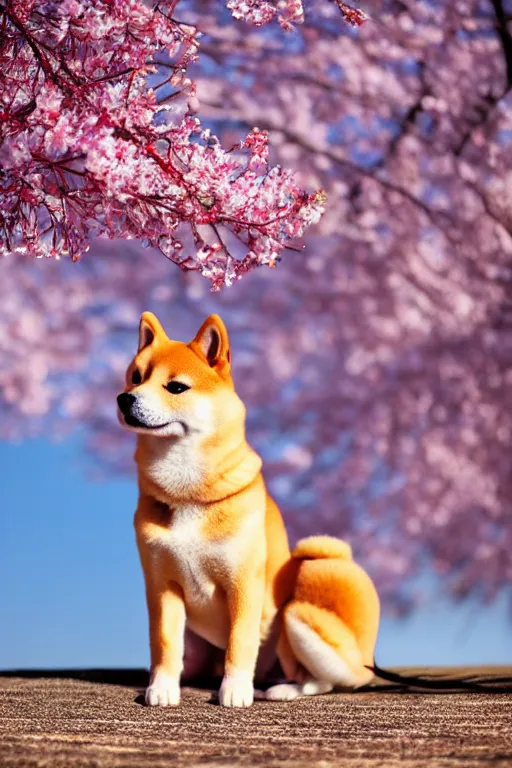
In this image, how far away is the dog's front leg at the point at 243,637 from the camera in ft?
7.49

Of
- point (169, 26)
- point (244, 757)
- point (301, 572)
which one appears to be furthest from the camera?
point (301, 572)

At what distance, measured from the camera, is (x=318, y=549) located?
2.62m

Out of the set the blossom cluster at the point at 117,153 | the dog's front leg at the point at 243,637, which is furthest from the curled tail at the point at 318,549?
the blossom cluster at the point at 117,153

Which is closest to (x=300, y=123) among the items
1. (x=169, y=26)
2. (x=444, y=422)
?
(x=444, y=422)

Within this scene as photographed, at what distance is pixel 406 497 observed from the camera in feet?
16.4

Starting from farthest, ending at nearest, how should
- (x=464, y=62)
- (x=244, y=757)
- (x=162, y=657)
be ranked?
1. (x=464, y=62)
2. (x=162, y=657)
3. (x=244, y=757)


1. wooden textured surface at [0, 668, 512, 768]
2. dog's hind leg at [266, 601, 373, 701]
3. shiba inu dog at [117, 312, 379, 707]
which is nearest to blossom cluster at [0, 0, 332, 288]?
shiba inu dog at [117, 312, 379, 707]

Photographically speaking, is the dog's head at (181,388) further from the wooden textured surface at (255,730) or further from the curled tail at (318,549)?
the wooden textured surface at (255,730)

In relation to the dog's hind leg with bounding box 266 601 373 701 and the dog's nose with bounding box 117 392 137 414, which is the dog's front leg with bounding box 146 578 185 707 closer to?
the dog's hind leg with bounding box 266 601 373 701

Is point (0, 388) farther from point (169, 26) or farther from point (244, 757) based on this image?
point (244, 757)

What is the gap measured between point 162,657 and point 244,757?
0.88 meters

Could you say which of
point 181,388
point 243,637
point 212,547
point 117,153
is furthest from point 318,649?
point 117,153

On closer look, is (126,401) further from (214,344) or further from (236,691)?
(236,691)

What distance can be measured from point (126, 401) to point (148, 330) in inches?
13.2
